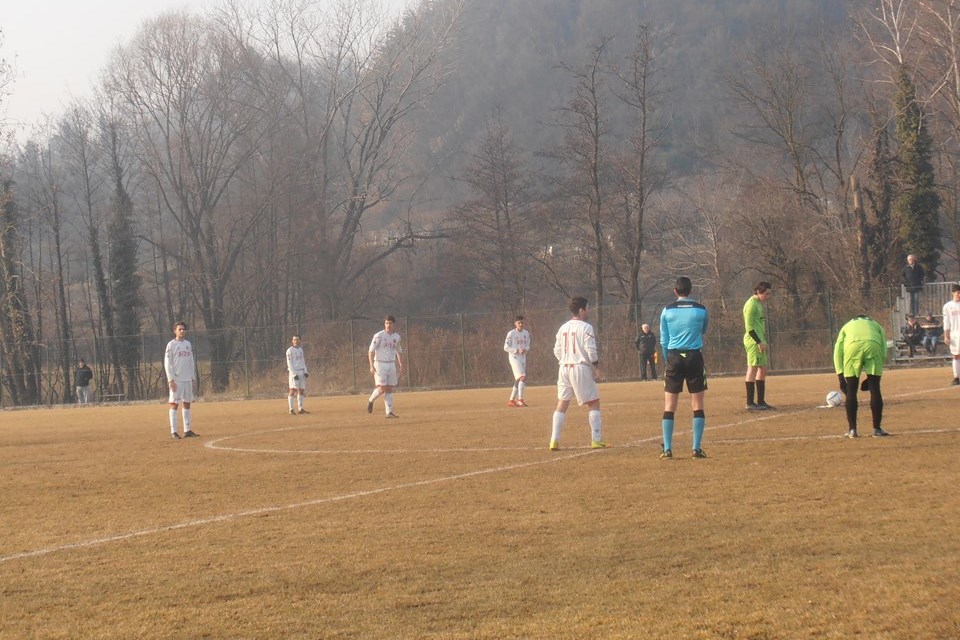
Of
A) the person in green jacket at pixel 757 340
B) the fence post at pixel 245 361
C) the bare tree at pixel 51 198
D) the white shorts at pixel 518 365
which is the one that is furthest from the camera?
the bare tree at pixel 51 198

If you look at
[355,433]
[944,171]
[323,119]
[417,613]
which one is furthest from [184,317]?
[417,613]

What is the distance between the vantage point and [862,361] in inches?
532

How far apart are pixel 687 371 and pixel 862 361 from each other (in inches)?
102

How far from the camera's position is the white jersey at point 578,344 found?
14.1m

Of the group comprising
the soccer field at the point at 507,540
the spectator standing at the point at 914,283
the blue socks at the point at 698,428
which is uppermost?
the spectator standing at the point at 914,283

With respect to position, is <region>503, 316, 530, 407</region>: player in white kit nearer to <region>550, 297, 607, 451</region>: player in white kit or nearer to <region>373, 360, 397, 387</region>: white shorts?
<region>373, 360, 397, 387</region>: white shorts

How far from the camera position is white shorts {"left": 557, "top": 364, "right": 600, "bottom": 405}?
46.3 ft

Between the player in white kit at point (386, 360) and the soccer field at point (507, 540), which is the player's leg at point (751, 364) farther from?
the player in white kit at point (386, 360)

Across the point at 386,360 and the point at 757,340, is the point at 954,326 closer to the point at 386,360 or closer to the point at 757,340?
the point at 757,340

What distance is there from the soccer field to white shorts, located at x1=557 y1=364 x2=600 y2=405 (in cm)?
76

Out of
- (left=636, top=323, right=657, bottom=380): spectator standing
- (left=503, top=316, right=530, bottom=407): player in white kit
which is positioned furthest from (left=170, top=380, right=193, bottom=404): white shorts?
(left=636, top=323, right=657, bottom=380): spectator standing

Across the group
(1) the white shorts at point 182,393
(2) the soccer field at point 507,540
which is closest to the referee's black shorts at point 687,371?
(2) the soccer field at point 507,540

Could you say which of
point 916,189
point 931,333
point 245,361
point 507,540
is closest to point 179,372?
point 507,540

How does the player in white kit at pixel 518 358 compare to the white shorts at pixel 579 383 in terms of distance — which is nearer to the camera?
the white shorts at pixel 579 383
